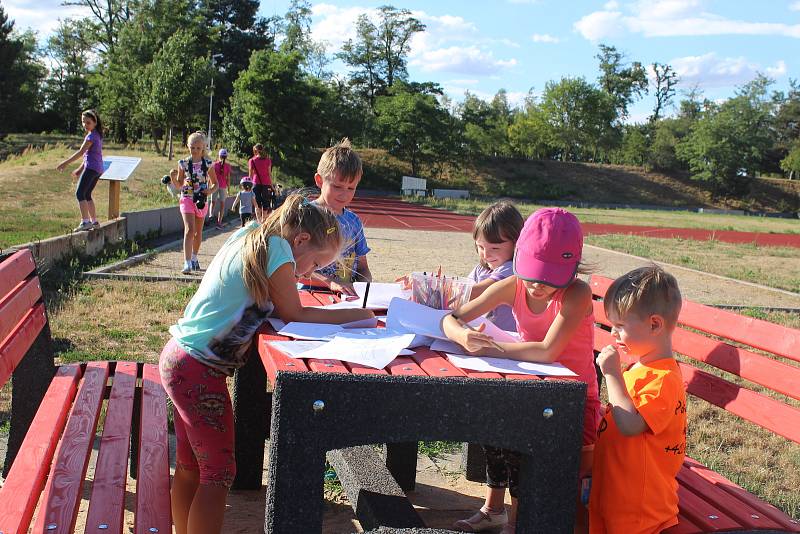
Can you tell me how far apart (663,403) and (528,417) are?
0.62m

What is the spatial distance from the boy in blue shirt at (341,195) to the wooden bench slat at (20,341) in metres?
1.27

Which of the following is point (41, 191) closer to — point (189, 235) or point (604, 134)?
point (189, 235)

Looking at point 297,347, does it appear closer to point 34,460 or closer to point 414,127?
point 34,460

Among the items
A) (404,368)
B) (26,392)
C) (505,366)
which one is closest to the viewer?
(404,368)

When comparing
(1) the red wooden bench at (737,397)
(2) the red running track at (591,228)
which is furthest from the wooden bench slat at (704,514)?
(2) the red running track at (591,228)

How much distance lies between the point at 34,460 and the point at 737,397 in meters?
2.50

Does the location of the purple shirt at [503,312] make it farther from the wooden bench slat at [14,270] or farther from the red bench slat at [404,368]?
the wooden bench slat at [14,270]

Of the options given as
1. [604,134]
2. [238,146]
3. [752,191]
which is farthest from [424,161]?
[752,191]

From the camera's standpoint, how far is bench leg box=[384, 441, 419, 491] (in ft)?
12.7

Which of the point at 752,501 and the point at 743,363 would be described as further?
the point at 743,363

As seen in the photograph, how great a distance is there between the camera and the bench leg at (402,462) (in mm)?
3875

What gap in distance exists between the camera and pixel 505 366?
2.33 meters

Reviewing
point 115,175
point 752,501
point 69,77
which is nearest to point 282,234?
point 752,501

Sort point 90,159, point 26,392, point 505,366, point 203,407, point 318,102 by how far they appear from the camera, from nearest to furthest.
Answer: point 505,366, point 203,407, point 26,392, point 90,159, point 318,102
